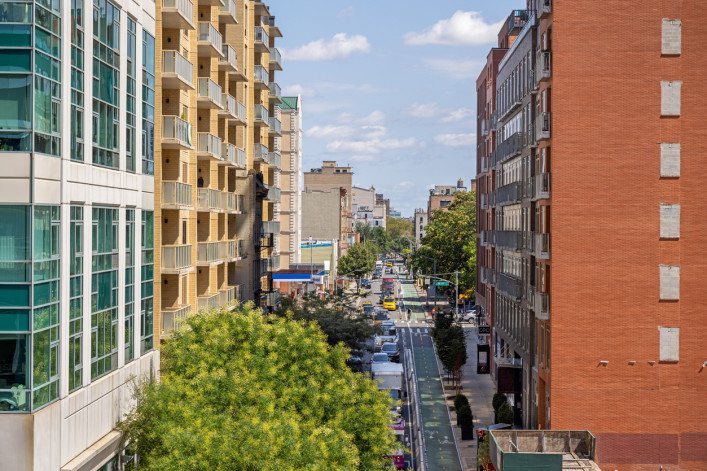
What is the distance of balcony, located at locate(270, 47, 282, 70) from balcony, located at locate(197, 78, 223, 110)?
21882 mm

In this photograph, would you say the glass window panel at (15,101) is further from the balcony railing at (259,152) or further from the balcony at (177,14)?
the balcony railing at (259,152)

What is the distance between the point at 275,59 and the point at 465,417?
32.2 m

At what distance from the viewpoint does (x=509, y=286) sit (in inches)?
2085

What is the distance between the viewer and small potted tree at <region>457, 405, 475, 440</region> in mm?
46031

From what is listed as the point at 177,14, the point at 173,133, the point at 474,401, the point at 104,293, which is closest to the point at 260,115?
the point at 474,401

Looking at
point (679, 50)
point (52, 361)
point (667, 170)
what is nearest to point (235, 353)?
point (52, 361)

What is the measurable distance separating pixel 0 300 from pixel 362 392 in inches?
524

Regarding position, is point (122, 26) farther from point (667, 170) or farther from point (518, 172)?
point (518, 172)

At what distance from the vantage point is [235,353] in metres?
30.8

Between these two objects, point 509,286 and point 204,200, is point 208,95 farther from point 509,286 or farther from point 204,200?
point 509,286

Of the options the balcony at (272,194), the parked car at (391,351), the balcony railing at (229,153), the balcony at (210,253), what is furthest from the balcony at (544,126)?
the parked car at (391,351)

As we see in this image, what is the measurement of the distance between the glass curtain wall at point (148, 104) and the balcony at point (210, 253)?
9.15 metres

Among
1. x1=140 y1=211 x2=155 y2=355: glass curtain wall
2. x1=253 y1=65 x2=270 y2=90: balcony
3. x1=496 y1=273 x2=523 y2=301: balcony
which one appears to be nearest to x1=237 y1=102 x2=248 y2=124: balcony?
x1=253 y1=65 x2=270 y2=90: balcony

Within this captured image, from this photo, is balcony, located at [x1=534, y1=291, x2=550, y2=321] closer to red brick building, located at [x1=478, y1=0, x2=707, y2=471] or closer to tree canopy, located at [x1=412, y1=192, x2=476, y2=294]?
red brick building, located at [x1=478, y1=0, x2=707, y2=471]
